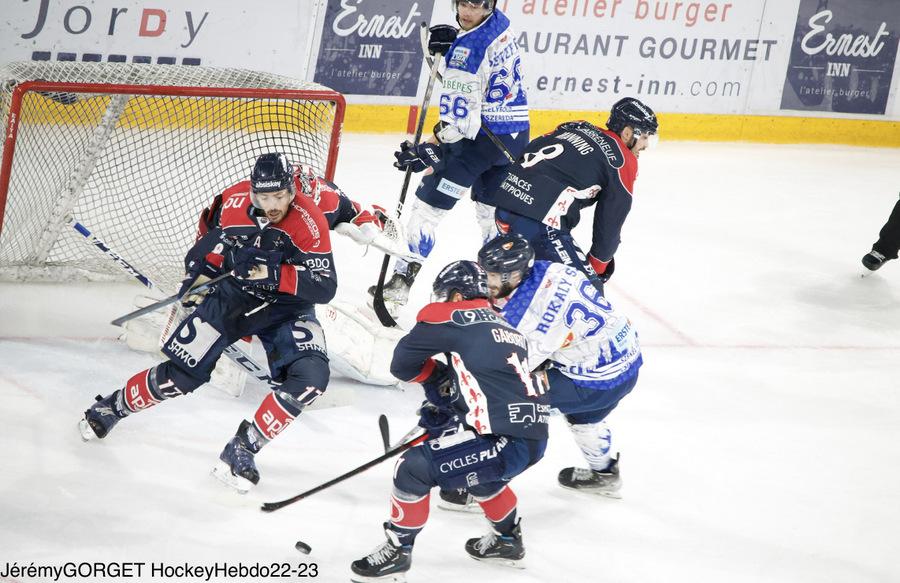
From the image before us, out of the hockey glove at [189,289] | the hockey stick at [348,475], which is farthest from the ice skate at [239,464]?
the hockey glove at [189,289]

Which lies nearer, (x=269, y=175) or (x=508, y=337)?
(x=508, y=337)

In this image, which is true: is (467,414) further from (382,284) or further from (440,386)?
(382,284)

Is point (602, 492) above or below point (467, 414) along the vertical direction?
below

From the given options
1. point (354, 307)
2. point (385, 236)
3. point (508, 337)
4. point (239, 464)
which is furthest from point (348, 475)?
point (354, 307)

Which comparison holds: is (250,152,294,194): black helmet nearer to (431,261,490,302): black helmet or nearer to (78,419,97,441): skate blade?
(431,261,490,302): black helmet

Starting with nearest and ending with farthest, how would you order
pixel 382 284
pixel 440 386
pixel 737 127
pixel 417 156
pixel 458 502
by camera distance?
pixel 440 386, pixel 458 502, pixel 417 156, pixel 382 284, pixel 737 127

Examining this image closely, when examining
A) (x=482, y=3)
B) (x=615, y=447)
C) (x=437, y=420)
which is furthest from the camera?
(x=482, y=3)

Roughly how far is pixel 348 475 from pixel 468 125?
2.03 m

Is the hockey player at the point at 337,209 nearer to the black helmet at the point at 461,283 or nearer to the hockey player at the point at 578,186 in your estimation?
the hockey player at the point at 578,186

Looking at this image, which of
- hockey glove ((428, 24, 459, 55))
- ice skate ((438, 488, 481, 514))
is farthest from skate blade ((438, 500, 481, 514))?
hockey glove ((428, 24, 459, 55))

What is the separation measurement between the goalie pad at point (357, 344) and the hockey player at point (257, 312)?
0.64 m

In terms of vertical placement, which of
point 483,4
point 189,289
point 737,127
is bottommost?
point 737,127

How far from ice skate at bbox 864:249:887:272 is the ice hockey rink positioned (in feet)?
0.34

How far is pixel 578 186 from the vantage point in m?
4.61
